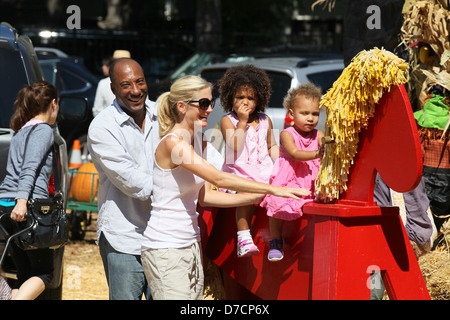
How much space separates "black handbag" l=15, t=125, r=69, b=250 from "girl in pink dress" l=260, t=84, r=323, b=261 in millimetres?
1614

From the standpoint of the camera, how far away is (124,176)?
11.7 feet

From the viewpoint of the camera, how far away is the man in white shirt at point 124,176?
11.9 feet

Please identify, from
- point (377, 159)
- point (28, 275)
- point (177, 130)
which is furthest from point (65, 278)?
point (377, 159)

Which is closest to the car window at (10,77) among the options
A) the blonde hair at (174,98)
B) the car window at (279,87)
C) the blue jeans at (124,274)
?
the blue jeans at (124,274)

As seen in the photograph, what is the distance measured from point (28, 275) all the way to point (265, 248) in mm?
1946

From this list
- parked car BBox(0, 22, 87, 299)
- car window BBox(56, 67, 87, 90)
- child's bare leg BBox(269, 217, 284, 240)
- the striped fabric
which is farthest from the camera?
car window BBox(56, 67, 87, 90)

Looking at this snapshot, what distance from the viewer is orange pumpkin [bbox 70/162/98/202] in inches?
313

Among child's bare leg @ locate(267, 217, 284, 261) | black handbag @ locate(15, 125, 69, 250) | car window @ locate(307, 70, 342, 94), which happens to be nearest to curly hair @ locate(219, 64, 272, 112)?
child's bare leg @ locate(267, 217, 284, 261)

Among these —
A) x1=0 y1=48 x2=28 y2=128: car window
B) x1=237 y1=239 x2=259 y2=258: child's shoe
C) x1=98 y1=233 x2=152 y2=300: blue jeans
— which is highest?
x1=0 y1=48 x2=28 y2=128: car window

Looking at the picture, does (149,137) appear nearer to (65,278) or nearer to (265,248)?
(265,248)

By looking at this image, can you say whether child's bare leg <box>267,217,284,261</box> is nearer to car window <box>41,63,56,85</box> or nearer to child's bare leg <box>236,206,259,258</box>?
child's bare leg <box>236,206,259,258</box>

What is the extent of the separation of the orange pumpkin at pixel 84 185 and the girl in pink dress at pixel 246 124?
406 cm

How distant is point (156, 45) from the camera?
19.5 metres

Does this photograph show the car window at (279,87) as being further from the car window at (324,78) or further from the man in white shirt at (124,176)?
the man in white shirt at (124,176)
